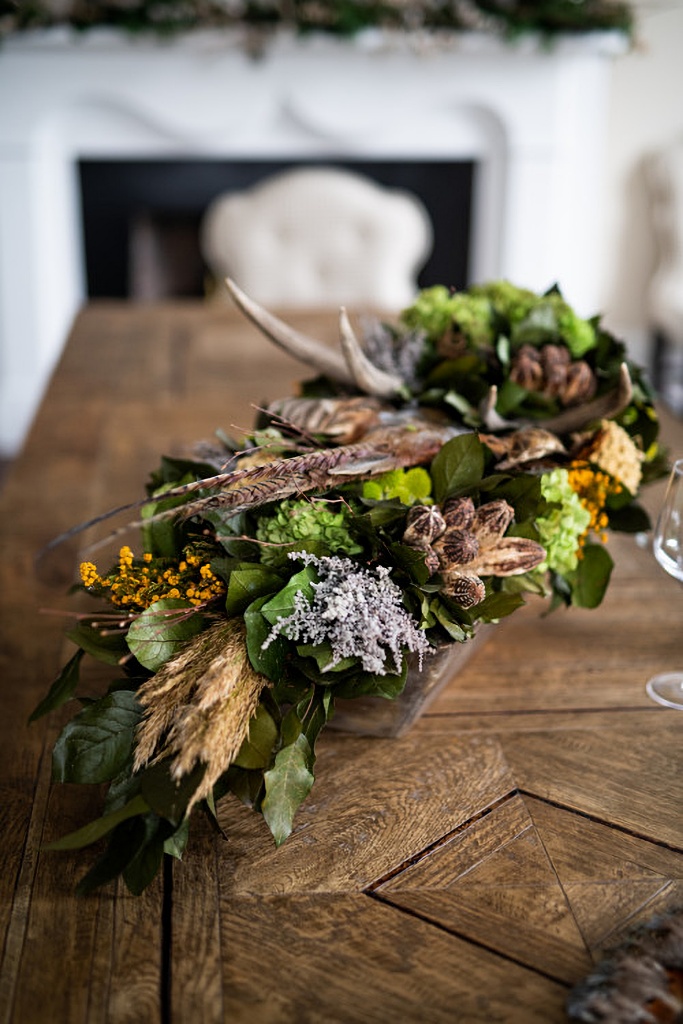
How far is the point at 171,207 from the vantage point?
12.3ft

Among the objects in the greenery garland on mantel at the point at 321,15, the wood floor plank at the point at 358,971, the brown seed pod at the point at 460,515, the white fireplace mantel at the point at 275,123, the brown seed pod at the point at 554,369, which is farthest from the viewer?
the white fireplace mantel at the point at 275,123

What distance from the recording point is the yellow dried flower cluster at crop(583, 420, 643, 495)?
3.01 ft

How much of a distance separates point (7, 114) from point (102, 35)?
→ 44cm

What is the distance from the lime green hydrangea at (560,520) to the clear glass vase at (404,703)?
11cm

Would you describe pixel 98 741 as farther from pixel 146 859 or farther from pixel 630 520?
pixel 630 520

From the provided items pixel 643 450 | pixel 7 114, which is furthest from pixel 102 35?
pixel 643 450

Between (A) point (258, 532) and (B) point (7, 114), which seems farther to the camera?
(B) point (7, 114)

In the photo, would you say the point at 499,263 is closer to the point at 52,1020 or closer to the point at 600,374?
the point at 600,374

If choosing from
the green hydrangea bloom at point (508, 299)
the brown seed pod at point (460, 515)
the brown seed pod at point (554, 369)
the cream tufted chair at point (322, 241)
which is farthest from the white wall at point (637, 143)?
the brown seed pod at point (460, 515)

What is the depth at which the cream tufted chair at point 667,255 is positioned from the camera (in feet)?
11.9

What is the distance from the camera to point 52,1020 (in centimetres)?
55

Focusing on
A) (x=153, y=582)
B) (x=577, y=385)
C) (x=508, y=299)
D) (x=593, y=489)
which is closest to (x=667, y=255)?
(x=508, y=299)

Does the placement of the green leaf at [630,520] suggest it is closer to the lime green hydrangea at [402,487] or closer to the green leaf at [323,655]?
the lime green hydrangea at [402,487]

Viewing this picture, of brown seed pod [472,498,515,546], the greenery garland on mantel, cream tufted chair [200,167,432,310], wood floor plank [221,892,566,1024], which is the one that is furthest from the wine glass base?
the greenery garland on mantel
